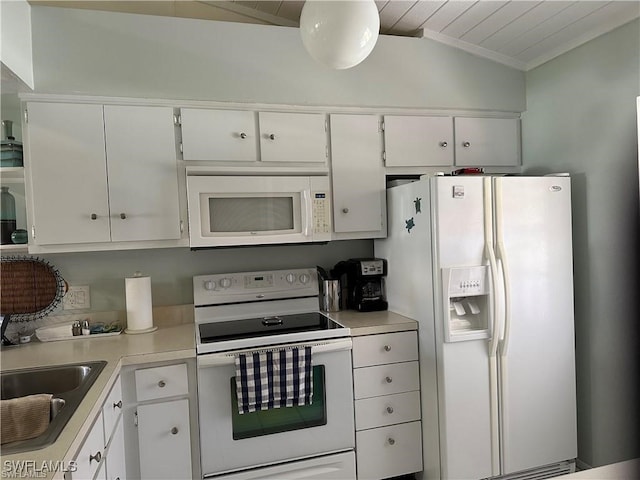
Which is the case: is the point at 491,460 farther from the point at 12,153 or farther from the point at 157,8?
the point at 157,8

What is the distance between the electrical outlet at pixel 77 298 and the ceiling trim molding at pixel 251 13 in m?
1.79

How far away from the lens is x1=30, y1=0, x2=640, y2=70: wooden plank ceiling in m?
2.19

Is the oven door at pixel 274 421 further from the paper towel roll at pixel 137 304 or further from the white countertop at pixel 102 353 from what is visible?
the paper towel roll at pixel 137 304

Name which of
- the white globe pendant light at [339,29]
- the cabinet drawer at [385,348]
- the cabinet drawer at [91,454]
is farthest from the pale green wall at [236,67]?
the cabinet drawer at [91,454]

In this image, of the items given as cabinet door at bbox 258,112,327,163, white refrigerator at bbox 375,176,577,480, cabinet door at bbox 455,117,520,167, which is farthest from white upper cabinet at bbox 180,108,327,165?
cabinet door at bbox 455,117,520,167

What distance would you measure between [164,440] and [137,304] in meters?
0.70

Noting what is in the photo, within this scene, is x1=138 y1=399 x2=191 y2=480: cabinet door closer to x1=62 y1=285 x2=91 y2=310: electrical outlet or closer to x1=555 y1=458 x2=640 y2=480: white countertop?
x1=62 y1=285 x2=91 y2=310: electrical outlet

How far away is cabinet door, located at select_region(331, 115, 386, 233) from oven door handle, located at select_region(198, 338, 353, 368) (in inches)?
26.4

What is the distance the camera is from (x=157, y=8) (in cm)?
252

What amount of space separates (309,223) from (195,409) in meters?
1.10

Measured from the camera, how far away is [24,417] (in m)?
1.38

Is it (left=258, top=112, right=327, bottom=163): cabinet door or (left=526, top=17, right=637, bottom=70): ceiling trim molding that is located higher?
(left=526, top=17, right=637, bottom=70): ceiling trim molding

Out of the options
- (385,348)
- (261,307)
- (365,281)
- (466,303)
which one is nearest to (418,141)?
(365,281)

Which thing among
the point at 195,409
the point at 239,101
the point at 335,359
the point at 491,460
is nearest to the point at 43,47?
the point at 239,101
